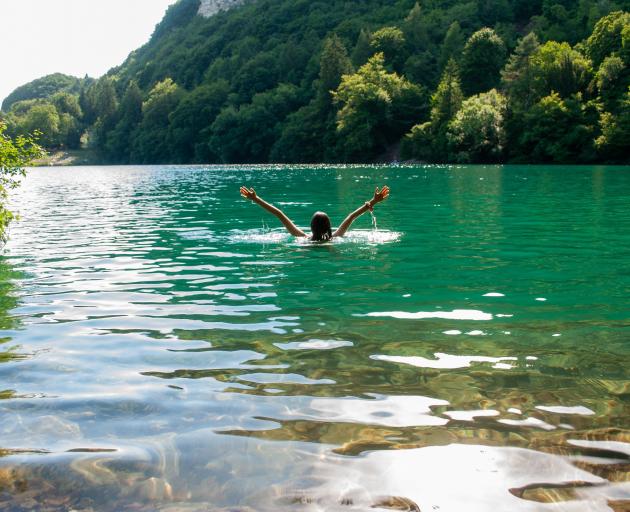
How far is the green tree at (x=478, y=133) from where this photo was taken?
83.6 m

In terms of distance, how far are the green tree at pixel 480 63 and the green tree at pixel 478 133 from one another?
22.1 m

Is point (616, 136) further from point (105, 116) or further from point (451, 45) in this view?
point (105, 116)

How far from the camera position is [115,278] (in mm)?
11453

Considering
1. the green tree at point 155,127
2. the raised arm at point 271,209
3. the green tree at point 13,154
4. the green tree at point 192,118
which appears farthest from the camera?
the green tree at point 155,127

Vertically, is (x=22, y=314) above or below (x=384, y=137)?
below

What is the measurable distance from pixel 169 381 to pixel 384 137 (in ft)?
357

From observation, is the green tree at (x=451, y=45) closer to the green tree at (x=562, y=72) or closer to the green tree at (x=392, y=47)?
the green tree at (x=392, y=47)

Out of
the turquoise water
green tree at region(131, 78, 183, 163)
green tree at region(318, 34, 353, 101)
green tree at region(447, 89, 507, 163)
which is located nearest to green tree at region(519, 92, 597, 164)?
green tree at region(447, 89, 507, 163)

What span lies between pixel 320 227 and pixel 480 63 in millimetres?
104043

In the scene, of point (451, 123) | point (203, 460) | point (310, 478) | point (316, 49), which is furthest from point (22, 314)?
point (316, 49)

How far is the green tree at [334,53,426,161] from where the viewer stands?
108188 mm

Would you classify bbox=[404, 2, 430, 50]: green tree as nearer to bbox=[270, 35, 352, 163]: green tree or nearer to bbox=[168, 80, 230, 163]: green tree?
bbox=[270, 35, 352, 163]: green tree

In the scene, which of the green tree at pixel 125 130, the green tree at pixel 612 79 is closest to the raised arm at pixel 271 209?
the green tree at pixel 612 79

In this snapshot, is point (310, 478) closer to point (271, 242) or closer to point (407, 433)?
point (407, 433)
